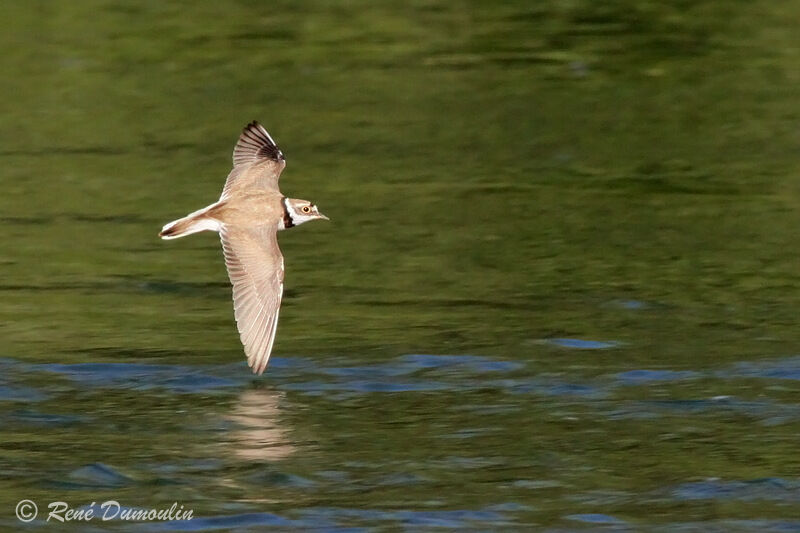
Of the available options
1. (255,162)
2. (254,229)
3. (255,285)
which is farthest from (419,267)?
(255,285)

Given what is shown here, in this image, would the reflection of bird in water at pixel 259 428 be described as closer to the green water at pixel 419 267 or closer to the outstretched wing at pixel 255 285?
the green water at pixel 419 267

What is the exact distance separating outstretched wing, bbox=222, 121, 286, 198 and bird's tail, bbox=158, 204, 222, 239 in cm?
59

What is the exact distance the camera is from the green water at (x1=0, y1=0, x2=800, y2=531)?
942 centimetres

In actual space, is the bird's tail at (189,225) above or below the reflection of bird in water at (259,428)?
above

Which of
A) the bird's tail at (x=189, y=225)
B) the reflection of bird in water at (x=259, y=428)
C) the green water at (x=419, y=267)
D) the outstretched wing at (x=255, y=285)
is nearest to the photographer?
the green water at (x=419, y=267)

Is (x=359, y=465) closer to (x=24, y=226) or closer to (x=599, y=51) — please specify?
(x=24, y=226)

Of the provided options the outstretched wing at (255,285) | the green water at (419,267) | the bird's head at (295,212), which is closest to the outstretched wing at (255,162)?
the bird's head at (295,212)

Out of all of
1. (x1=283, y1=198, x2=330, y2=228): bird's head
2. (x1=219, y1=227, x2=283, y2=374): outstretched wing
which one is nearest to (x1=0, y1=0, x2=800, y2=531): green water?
(x1=219, y1=227, x2=283, y2=374): outstretched wing

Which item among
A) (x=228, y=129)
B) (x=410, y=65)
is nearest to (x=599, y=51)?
(x=410, y=65)

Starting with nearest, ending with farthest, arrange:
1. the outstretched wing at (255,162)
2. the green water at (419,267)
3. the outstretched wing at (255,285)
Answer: the green water at (419,267)
the outstretched wing at (255,285)
the outstretched wing at (255,162)

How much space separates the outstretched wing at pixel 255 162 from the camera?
36.4ft

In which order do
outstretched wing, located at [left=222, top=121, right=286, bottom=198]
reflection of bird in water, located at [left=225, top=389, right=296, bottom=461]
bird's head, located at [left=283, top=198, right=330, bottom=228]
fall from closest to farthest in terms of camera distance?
reflection of bird in water, located at [left=225, top=389, right=296, bottom=461] → bird's head, located at [left=283, top=198, right=330, bottom=228] → outstretched wing, located at [left=222, top=121, right=286, bottom=198]

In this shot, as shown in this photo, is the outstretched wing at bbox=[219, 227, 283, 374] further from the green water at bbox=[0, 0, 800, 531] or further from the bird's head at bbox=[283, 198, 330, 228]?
the green water at bbox=[0, 0, 800, 531]

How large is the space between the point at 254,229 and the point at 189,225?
472 millimetres
